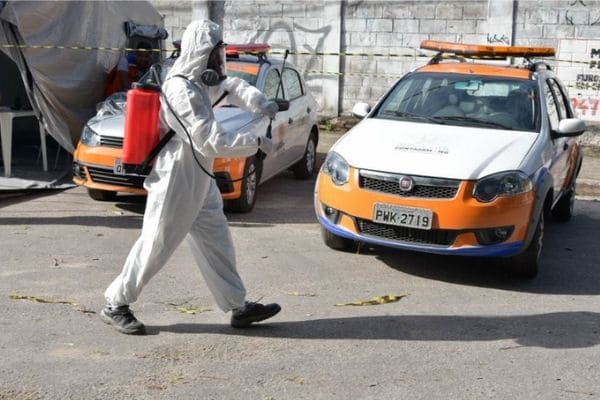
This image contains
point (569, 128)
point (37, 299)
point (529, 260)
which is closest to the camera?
point (37, 299)

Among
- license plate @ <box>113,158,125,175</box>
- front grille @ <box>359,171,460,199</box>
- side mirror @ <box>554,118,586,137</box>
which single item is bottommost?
license plate @ <box>113,158,125,175</box>

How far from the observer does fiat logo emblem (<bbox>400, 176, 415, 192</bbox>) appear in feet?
21.7

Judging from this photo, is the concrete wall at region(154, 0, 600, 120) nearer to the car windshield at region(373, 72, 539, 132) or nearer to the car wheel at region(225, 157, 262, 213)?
the car wheel at region(225, 157, 262, 213)

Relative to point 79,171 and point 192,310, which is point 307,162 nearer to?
point 79,171

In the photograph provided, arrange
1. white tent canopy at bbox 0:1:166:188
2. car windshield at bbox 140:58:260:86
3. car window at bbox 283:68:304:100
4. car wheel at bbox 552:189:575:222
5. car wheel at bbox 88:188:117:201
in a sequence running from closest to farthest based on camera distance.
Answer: car wheel at bbox 552:189:575:222 < car wheel at bbox 88:188:117:201 < car windshield at bbox 140:58:260:86 < white tent canopy at bbox 0:1:166:188 < car window at bbox 283:68:304:100

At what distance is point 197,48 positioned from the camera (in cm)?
509

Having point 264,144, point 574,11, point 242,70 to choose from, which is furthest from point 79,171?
point 574,11

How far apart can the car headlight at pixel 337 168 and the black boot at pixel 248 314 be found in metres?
1.73

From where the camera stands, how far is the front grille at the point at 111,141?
8.75 m

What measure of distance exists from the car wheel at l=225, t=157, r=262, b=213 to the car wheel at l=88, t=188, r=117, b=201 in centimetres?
135

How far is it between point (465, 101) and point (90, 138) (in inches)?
146

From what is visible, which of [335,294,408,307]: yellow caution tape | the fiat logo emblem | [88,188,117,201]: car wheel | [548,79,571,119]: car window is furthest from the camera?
[88,188,117,201]: car wheel

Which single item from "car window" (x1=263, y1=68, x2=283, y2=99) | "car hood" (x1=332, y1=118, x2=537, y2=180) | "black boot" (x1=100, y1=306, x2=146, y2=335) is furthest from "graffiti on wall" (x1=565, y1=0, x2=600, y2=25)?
"black boot" (x1=100, y1=306, x2=146, y2=335)

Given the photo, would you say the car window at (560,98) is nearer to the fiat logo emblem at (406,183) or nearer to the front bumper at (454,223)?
the front bumper at (454,223)
